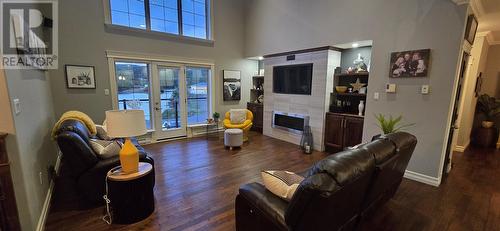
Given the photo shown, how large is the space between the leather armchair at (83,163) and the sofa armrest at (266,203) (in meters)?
1.71

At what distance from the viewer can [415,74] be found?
3.17 meters

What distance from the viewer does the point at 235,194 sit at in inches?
113

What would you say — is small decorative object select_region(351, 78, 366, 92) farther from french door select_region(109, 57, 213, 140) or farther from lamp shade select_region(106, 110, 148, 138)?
lamp shade select_region(106, 110, 148, 138)

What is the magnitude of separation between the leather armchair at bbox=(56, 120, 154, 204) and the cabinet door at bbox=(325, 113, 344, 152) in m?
3.80

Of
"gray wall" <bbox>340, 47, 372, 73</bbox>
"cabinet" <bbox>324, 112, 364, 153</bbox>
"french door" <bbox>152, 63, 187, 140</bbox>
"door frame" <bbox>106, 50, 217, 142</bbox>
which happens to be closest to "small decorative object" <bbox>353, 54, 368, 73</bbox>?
"gray wall" <bbox>340, 47, 372, 73</bbox>

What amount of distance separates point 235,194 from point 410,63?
3.15 metres

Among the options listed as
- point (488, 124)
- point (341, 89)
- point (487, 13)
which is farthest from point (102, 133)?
point (488, 124)

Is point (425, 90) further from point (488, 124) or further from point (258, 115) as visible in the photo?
point (258, 115)

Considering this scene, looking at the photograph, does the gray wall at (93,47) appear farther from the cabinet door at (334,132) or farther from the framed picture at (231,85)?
the cabinet door at (334,132)

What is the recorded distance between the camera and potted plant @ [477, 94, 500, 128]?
4.84m

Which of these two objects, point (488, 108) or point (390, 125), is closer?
point (390, 125)

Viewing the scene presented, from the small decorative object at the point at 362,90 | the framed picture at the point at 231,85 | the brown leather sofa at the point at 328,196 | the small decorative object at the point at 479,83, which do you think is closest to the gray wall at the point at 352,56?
the small decorative object at the point at 362,90

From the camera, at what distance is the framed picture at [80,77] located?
4211 millimetres

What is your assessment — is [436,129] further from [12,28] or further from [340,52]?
[12,28]
